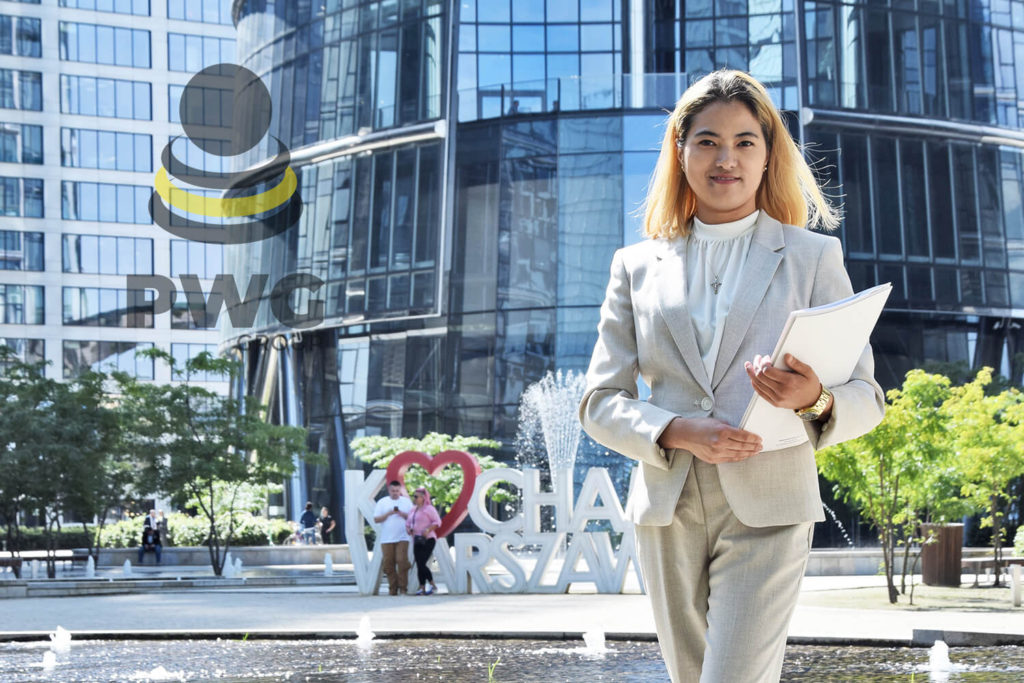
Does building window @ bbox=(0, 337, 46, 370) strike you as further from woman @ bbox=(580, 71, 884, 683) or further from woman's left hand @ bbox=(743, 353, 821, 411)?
woman's left hand @ bbox=(743, 353, 821, 411)

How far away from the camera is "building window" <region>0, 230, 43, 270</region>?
240ft

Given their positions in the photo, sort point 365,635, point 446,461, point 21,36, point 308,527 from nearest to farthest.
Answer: point 365,635 → point 446,461 → point 308,527 → point 21,36

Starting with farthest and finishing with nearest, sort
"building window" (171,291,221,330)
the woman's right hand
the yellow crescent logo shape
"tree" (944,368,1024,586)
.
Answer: "building window" (171,291,221,330) < the yellow crescent logo shape < "tree" (944,368,1024,586) < the woman's right hand

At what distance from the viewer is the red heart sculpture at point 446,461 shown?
20781 mm

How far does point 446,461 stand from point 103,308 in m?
58.6

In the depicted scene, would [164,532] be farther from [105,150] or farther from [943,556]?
[105,150]

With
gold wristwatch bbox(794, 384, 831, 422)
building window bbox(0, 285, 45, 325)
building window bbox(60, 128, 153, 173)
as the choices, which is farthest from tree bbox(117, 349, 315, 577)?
building window bbox(60, 128, 153, 173)

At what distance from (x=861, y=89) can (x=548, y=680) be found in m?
36.3

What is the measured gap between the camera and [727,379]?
3.19 meters

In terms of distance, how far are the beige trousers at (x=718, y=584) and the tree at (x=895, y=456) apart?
14.1 metres

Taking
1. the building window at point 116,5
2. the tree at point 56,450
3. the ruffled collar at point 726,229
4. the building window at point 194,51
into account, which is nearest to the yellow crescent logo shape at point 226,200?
the building window at point 194,51

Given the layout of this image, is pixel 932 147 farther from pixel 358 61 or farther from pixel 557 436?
pixel 358 61

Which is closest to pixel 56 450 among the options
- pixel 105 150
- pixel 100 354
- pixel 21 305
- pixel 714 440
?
pixel 714 440

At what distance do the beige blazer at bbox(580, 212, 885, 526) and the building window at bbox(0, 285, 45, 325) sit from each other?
74.7 meters
